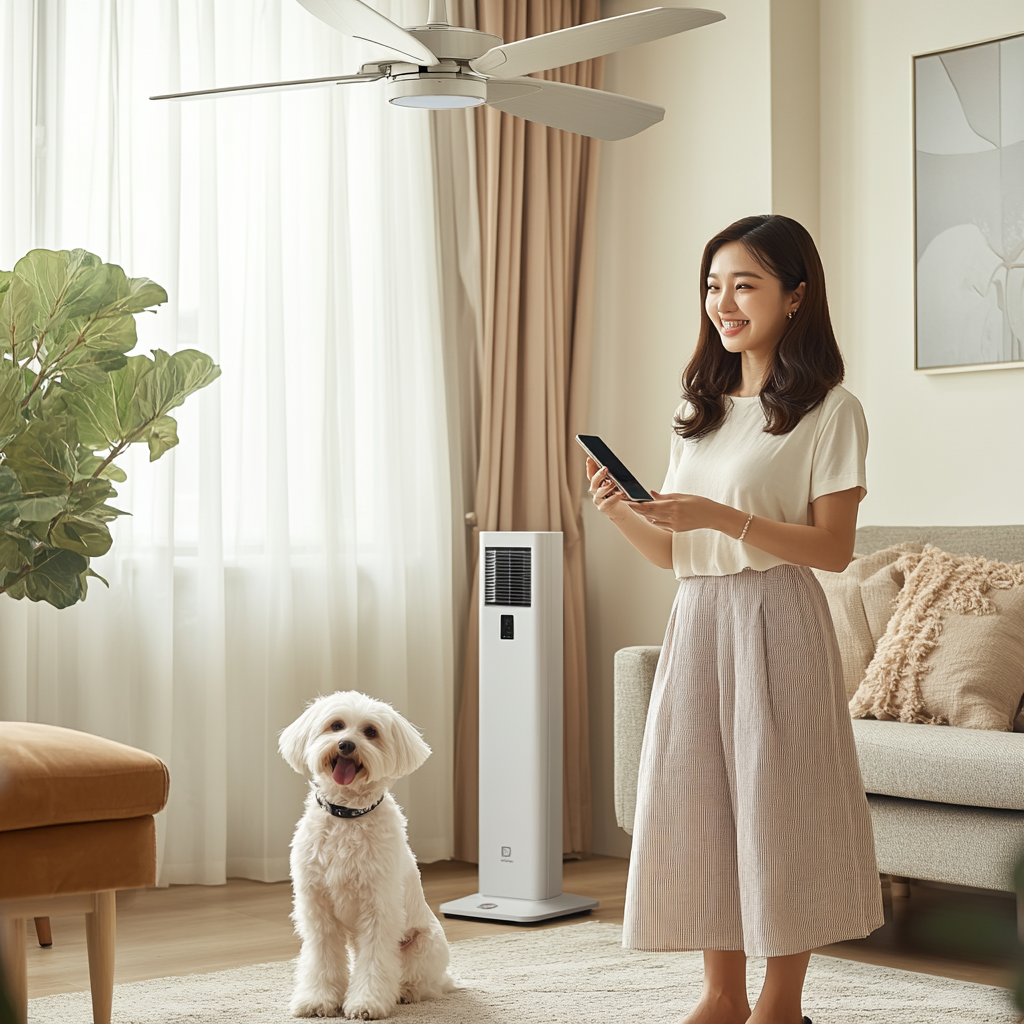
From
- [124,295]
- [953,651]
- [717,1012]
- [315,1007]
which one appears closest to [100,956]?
[315,1007]

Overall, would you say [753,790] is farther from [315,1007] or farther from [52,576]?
[52,576]

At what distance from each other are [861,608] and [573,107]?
1.67 m

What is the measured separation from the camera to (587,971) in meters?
2.99

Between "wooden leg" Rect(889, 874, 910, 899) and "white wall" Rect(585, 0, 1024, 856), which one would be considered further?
"white wall" Rect(585, 0, 1024, 856)

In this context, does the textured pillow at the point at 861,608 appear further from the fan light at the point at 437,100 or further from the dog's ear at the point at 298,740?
the fan light at the point at 437,100

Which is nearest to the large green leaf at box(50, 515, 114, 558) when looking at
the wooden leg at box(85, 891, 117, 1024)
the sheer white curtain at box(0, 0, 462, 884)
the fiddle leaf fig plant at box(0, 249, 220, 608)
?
the fiddle leaf fig plant at box(0, 249, 220, 608)

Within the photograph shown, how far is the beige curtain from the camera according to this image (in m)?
4.29

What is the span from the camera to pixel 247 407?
3.91m

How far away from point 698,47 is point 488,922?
112 inches

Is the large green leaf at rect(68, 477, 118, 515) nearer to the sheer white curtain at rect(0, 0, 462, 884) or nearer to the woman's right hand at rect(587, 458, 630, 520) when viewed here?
the woman's right hand at rect(587, 458, 630, 520)

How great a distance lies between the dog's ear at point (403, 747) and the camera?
2.66 metres

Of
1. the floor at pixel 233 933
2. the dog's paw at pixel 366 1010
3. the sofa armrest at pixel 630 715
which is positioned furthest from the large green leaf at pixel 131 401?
the sofa armrest at pixel 630 715

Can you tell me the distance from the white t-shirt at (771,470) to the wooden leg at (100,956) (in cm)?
125

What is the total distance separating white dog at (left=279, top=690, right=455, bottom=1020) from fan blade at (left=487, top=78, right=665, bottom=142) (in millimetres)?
1202
